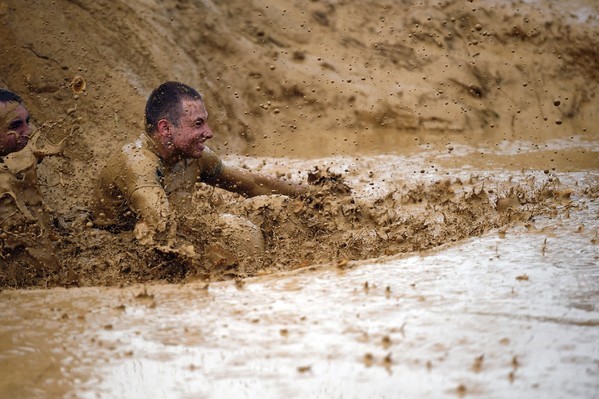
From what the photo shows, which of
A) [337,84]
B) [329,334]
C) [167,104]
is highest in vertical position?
[337,84]

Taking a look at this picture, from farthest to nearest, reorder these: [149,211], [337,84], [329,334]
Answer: [337,84]
[149,211]
[329,334]

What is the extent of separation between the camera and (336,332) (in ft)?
7.94

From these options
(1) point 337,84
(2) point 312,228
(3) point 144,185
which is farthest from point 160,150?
(1) point 337,84

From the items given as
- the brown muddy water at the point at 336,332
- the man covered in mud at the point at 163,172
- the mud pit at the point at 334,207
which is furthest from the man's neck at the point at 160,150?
the brown muddy water at the point at 336,332

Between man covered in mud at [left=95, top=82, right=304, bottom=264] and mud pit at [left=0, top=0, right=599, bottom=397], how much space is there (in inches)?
4.3

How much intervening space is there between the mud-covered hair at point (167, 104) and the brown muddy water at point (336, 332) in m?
1.21

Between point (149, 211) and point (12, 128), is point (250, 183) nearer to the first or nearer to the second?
point (149, 211)

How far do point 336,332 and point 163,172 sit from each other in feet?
6.09

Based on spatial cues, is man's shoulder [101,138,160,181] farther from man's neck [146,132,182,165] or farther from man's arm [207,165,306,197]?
man's arm [207,165,306,197]

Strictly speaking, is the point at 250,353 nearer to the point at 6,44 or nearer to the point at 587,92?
the point at 6,44

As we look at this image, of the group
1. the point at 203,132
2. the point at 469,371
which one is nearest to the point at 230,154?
the point at 203,132

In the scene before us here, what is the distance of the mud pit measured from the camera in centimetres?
223

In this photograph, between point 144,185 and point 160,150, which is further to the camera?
point 160,150

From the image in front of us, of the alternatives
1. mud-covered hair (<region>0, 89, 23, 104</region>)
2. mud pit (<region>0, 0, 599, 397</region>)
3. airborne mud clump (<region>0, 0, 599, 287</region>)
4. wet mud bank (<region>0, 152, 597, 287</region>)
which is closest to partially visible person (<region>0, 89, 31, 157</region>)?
mud-covered hair (<region>0, 89, 23, 104</region>)
